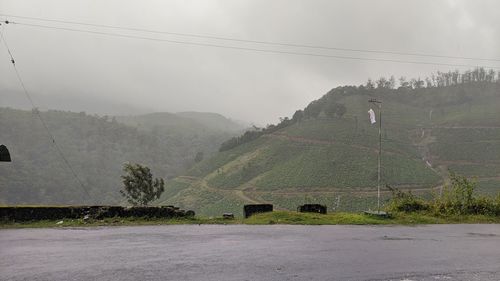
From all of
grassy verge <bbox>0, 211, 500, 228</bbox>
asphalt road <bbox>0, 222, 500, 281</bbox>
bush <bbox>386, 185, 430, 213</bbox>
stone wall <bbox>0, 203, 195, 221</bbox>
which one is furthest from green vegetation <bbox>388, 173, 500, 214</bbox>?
stone wall <bbox>0, 203, 195, 221</bbox>

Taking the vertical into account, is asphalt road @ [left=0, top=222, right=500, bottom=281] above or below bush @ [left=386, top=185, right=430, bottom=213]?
below

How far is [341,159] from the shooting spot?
13338 cm

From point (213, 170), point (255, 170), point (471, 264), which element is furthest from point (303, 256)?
point (213, 170)

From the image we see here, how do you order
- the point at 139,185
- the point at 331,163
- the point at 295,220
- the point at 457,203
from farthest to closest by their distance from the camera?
the point at 331,163, the point at 139,185, the point at 457,203, the point at 295,220

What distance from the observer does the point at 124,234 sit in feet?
49.8

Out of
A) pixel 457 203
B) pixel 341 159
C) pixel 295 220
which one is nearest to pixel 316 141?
pixel 341 159

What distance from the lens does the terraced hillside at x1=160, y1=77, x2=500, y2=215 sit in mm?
113750

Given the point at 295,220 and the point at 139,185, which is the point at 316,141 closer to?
the point at 139,185

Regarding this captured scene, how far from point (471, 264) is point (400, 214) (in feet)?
40.4

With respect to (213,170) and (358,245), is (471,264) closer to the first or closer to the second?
(358,245)

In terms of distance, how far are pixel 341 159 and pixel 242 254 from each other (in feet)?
409

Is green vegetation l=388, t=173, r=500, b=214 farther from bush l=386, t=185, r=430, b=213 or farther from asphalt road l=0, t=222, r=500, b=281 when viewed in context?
asphalt road l=0, t=222, r=500, b=281

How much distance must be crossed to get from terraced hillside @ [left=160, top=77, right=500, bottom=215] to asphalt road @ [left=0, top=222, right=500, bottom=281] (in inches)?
3374

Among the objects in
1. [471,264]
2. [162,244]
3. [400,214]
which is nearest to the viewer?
[471,264]
